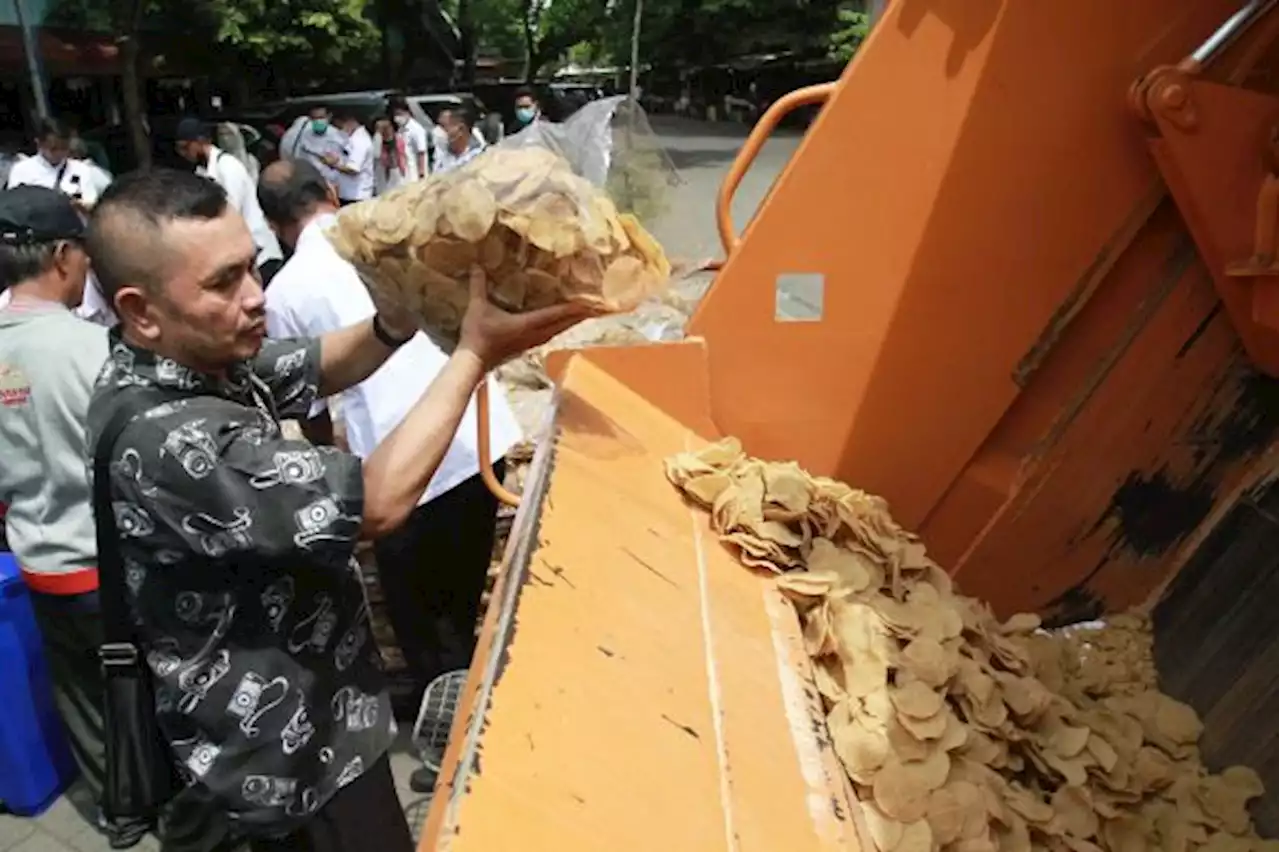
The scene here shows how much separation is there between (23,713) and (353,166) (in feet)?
23.5

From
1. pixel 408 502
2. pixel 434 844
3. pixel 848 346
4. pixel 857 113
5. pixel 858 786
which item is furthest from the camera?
pixel 848 346

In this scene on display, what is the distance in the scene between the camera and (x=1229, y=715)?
183cm

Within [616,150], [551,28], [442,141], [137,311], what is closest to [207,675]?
[137,311]

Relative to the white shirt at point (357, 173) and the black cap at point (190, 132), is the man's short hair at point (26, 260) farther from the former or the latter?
the white shirt at point (357, 173)

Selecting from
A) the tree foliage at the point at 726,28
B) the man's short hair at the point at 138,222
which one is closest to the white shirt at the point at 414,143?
the man's short hair at the point at 138,222

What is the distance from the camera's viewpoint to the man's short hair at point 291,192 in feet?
10.2

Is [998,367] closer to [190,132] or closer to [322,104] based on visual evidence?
[190,132]

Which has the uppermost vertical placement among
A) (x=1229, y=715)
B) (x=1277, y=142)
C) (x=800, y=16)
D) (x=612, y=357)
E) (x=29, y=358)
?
(x=1277, y=142)

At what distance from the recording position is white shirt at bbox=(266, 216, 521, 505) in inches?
111

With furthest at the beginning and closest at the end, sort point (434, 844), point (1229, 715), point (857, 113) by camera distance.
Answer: point (857, 113) → point (1229, 715) → point (434, 844)

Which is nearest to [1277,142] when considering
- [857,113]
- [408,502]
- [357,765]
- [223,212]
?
[857,113]

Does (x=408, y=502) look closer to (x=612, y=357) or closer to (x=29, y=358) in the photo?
(x=612, y=357)

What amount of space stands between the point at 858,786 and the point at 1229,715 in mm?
778

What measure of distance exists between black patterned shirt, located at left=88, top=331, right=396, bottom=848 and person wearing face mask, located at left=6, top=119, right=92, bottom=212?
5224 mm
